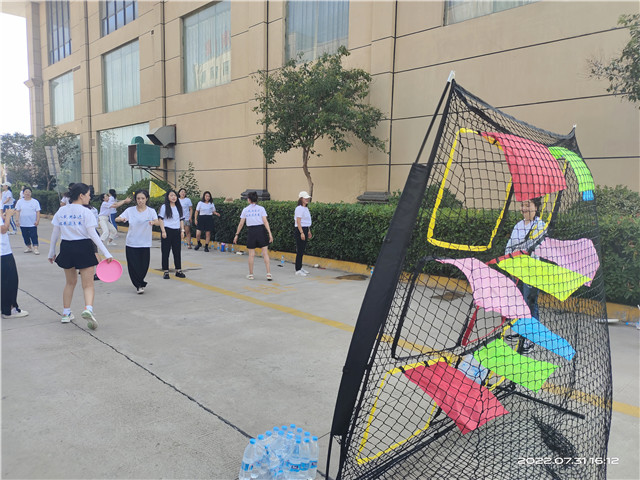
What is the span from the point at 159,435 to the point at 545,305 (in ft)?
9.99

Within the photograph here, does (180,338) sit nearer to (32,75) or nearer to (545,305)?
(545,305)

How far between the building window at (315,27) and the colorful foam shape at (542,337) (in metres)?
10.5

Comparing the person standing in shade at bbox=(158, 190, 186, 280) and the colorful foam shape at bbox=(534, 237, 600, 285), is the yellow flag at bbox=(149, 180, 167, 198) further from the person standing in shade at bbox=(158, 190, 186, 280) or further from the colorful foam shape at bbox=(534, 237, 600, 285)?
the colorful foam shape at bbox=(534, 237, 600, 285)

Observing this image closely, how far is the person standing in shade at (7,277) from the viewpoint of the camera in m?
5.23

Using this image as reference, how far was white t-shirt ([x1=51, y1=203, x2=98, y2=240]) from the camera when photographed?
203 inches

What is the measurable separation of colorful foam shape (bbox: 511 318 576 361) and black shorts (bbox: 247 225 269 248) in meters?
5.69

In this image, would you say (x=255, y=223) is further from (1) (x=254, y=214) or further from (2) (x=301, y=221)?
(2) (x=301, y=221)

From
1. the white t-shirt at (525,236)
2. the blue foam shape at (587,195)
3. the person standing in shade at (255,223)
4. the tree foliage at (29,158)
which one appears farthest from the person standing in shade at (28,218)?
the tree foliage at (29,158)

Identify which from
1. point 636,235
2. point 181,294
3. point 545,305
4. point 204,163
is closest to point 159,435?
point 545,305

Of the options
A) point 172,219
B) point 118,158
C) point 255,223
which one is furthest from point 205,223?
point 118,158

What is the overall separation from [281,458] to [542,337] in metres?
1.77

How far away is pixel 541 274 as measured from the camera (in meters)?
2.56

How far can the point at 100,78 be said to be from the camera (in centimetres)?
2208

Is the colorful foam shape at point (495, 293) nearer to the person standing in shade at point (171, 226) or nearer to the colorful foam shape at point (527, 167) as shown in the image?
the colorful foam shape at point (527, 167)
